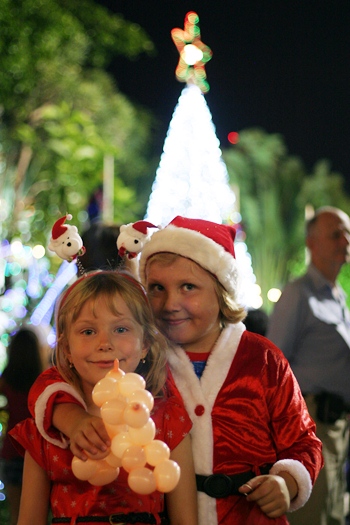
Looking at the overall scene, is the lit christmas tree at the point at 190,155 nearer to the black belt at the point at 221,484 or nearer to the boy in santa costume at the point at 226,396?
the boy in santa costume at the point at 226,396

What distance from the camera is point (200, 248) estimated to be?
2.75m

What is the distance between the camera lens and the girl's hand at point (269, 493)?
2410 millimetres

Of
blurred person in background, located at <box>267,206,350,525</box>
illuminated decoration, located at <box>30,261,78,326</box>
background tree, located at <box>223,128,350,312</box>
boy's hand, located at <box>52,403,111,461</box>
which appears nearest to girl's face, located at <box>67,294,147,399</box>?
boy's hand, located at <box>52,403,111,461</box>

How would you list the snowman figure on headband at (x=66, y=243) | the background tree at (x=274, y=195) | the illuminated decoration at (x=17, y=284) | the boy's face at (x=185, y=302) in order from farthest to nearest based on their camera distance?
1. the background tree at (x=274, y=195)
2. the illuminated decoration at (x=17, y=284)
3. the snowman figure on headband at (x=66, y=243)
4. the boy's face at (x=185, y=302)

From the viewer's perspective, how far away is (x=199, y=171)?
14.9 meters

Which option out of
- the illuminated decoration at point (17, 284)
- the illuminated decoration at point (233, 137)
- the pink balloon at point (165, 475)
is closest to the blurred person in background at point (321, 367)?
the pink balloon at point (165, 475)

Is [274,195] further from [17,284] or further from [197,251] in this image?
[197,251]

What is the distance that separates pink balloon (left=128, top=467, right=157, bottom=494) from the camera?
1915 mm

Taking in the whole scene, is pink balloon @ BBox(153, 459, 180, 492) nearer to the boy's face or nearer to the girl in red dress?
the girl in red dress

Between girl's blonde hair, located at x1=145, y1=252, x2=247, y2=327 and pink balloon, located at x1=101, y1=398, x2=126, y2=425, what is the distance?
869 mm

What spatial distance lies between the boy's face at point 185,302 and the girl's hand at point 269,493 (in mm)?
501

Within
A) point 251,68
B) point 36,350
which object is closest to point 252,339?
point 36,350

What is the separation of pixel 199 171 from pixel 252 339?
40.4ft

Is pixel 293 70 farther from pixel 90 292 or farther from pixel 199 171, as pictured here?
pixel 90 292
